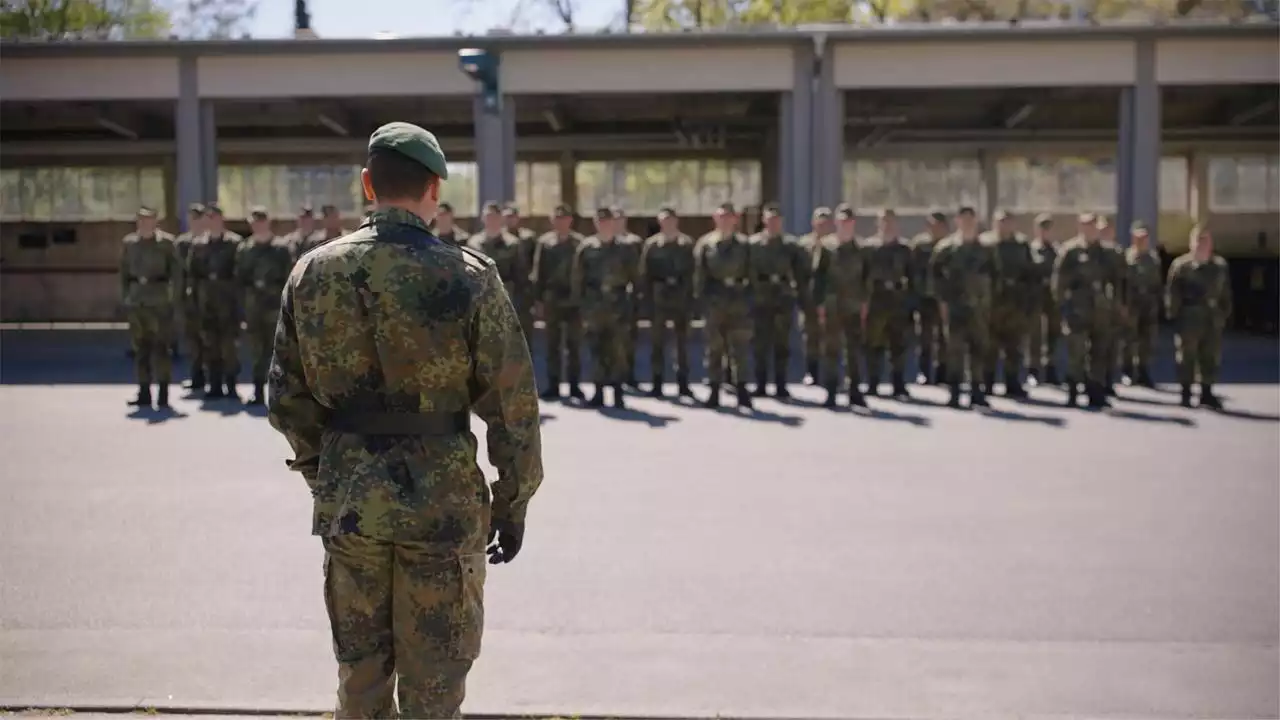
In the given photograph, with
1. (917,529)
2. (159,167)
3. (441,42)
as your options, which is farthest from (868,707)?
(159,167)

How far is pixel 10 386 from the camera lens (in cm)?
1667

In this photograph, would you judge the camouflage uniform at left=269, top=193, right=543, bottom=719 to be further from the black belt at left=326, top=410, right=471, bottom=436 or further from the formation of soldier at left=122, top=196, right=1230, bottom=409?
the formation of soldier at left=122, top=196, right=1230, bottom=409

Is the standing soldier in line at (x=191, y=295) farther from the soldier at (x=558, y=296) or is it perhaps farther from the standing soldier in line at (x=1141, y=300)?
the standing soldier in line at (x=1141, y=300)

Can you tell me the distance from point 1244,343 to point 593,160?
14.2 meters

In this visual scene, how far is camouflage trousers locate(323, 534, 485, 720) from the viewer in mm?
3408

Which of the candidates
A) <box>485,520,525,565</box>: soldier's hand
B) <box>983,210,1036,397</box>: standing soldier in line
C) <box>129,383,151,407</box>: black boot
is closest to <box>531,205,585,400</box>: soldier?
<box>129,383,151,407</box>: black boot

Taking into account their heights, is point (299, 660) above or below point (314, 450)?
below

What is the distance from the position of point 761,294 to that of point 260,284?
17.4 ft

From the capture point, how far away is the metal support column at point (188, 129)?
22094mm

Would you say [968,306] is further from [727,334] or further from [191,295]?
[191,295]

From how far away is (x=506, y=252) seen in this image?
48.0 ft

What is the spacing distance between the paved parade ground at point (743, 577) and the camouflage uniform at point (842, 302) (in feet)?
7.04

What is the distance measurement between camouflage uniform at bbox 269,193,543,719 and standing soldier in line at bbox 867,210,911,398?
10.9 metres

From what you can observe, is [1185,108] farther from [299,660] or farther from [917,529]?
[299,660]
